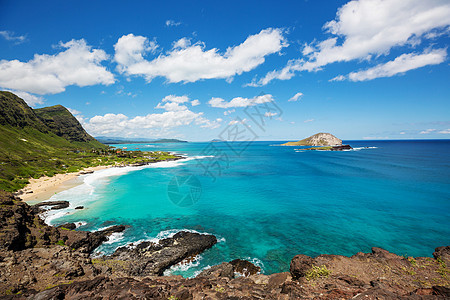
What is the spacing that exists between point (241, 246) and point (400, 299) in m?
14.3

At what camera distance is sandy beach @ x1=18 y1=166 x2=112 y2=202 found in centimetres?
3505

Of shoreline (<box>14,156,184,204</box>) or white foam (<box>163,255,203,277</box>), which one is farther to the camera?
shoreline (<box>14,156,184,204</box>)

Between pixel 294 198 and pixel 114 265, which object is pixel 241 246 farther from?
pixel 294 198

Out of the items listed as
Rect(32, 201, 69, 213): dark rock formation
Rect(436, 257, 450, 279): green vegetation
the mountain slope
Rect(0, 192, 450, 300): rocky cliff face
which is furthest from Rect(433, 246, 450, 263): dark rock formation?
the mountain slope

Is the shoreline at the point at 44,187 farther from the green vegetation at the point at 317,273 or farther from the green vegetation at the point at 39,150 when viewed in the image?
the green vegetation at the point at 317,273

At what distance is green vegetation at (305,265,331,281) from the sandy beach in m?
46.0

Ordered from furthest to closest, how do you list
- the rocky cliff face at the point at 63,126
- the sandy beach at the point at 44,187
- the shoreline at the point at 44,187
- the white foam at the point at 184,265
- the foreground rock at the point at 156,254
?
1. the rocky cliff face at the point at 63,126
2. the sandy beach at the point at 44,187
3. the shoreline at the point at 44,187
4. the white foam at the point at 184,265
5. the foreground rock at the point at 156,254

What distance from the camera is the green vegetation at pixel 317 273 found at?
10938mm

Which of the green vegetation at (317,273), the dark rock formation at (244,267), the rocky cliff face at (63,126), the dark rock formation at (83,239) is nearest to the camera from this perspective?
the green vegetation at (317,273)

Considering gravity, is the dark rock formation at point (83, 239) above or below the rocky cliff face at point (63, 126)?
below

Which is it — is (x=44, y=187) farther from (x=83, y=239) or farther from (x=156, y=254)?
(x=156, y=254)

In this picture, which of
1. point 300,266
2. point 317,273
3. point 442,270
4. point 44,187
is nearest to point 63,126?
point 44,187

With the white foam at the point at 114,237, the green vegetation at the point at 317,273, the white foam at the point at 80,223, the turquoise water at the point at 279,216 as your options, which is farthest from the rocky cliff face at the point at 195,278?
the white foam at the point at 80,223

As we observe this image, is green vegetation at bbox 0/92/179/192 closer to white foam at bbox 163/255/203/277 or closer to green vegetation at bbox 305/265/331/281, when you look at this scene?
white foam at bbox 163/255/203/277
